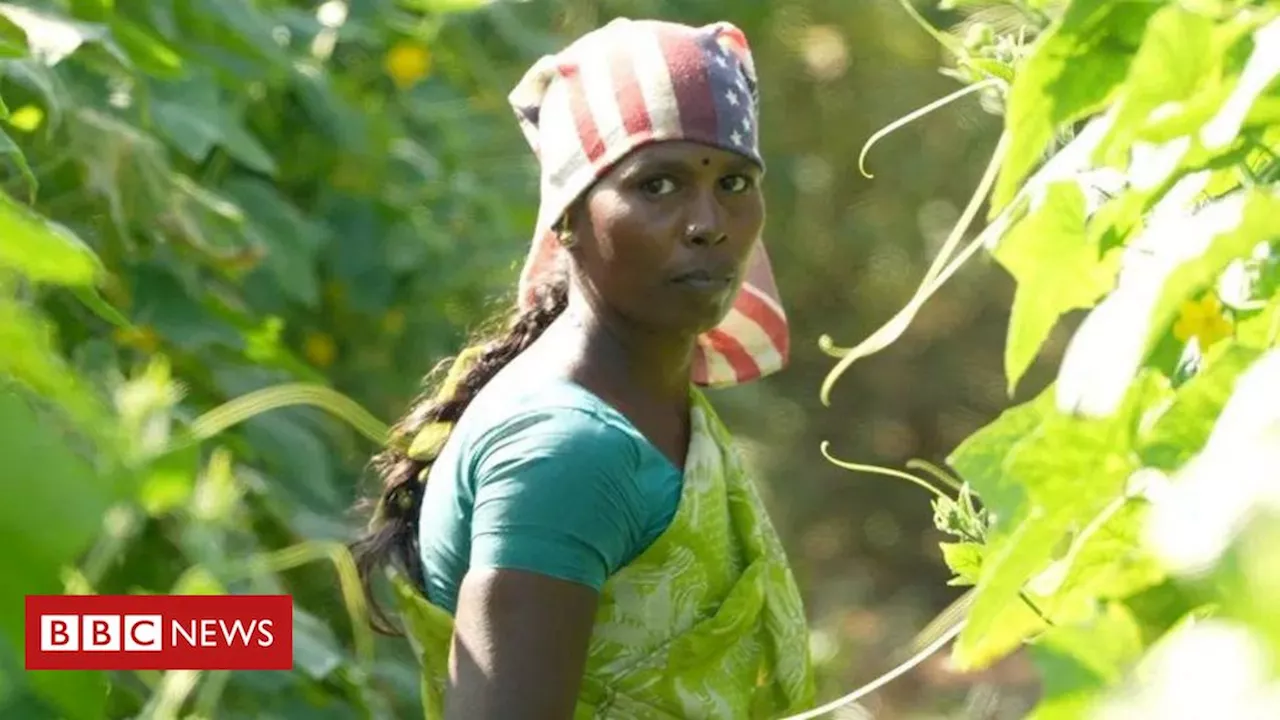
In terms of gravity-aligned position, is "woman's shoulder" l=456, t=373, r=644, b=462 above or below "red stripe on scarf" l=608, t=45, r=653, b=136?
below

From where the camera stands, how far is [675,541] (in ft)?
5.85

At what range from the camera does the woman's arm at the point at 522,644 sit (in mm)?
1659

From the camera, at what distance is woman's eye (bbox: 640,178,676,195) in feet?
5.95

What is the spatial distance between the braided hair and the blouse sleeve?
247 millimetres

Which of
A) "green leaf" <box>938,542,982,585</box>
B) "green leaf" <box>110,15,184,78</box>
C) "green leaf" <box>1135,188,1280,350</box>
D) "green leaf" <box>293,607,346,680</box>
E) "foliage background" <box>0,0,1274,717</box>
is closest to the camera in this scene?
"green leaf" <box>1135,188,1280,350</box>

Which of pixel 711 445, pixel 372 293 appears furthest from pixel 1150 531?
pixel 372 293

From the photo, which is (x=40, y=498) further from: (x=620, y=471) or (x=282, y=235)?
(x=282, y=235)

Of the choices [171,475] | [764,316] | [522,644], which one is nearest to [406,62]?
[764,316]

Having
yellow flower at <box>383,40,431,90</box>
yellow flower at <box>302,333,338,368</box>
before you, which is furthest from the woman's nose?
yellow flower at <box>383,40,431,90</box>

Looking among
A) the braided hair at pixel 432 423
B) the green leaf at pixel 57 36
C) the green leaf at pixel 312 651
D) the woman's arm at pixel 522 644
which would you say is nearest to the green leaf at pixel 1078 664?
the woman's arm at pixel 522 644

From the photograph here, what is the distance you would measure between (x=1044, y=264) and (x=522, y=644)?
81cm

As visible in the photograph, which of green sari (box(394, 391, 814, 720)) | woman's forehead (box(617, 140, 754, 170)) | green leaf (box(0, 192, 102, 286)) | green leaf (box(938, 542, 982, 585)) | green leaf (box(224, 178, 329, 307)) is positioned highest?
green leaf (box(0, 192, 102, 286))

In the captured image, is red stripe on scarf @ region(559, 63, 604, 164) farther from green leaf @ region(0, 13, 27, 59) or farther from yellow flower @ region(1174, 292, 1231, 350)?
yellow flower @ region(1174, 292, 1231, 350)

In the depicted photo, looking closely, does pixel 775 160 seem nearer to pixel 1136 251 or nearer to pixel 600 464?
pixel 600 464
